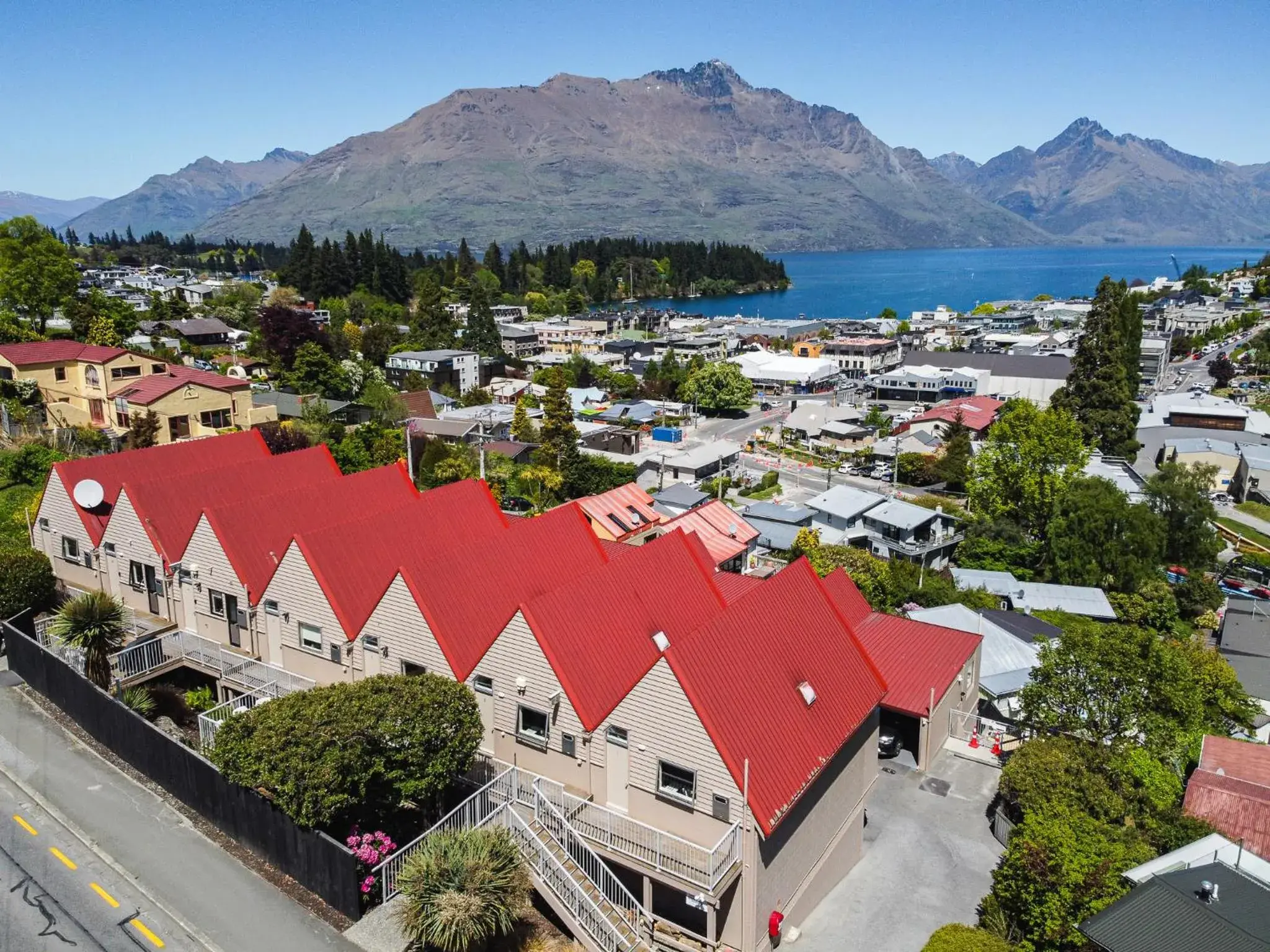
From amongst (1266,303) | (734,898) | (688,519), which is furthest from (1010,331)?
(734,898)

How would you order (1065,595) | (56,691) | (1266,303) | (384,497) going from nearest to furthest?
(56,691) < (384,497) < (1065,595) < (1266,303)

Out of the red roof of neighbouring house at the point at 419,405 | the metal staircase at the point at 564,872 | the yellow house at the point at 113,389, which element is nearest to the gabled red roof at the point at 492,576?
the metal staircase at the point at 564,872

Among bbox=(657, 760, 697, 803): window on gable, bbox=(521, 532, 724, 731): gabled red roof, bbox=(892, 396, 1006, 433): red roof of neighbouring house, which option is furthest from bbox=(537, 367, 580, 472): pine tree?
bbox=(657, 760, 697, 803): window on gable

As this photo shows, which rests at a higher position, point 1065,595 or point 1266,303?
point 1266,303

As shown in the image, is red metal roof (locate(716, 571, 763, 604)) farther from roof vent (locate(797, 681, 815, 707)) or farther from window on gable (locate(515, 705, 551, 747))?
window on gable (locate(515, 705, 551, 747))

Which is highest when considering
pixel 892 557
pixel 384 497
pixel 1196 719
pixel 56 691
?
pixel 384 497

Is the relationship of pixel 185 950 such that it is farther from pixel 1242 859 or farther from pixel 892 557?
pixel 892 557

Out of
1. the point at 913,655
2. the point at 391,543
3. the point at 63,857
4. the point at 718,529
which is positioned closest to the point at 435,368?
the point at 718,529

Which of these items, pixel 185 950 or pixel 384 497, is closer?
pixel 185 950
